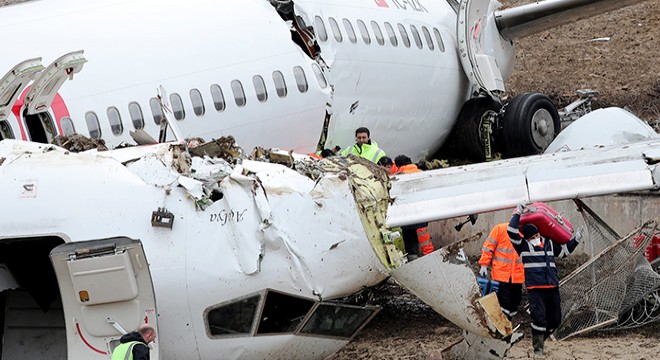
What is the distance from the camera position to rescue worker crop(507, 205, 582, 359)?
12.8m

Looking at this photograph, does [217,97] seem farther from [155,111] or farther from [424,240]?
[424,240]

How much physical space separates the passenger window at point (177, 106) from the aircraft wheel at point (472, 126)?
24.7 feet

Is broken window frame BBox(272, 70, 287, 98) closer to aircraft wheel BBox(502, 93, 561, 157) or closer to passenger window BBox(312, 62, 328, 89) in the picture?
passenger window BBox(312, 62, 328, 89)

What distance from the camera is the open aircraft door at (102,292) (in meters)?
10.6

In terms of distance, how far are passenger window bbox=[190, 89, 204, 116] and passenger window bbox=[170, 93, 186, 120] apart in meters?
0.18

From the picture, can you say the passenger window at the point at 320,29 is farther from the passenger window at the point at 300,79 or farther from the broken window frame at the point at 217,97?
the broken window frame at the point at 217,97

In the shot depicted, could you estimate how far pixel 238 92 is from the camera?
17391 mm

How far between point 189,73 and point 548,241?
19.2 feet

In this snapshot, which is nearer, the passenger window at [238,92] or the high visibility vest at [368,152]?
the passenger window at [238,92]

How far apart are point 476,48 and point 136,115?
848cm

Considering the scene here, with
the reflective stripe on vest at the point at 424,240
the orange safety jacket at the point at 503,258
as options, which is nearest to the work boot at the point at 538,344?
the orange safety jacket at the point at 503,258

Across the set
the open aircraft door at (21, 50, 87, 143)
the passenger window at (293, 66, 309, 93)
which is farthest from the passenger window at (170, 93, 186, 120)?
the passenger window at (293, 66, 309, 93)

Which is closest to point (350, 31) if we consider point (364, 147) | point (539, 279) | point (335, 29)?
point (335, 29)

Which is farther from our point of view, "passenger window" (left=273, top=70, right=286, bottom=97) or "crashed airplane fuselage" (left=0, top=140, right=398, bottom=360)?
"passenger window" (left=273, top=70, right=286, bottom=97)
